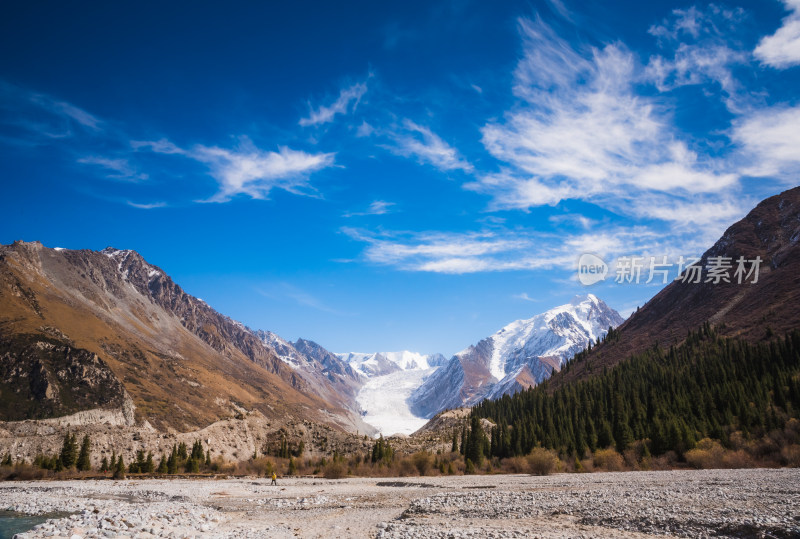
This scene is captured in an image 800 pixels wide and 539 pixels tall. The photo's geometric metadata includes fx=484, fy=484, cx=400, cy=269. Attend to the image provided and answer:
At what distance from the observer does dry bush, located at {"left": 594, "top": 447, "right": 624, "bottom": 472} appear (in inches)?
2697

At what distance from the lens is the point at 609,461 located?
69.9 metres

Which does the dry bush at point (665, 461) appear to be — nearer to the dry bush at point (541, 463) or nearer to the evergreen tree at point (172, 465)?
the dry bush at point (541, 463)

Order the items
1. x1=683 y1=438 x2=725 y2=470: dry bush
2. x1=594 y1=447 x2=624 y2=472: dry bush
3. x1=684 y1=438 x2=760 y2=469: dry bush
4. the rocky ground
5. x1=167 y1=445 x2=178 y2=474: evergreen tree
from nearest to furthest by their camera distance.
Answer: the rocky ground → x1=684 y1=438 x2=760 y2=469: dry bush → x1=683 y1=438 x2=725 y2=470: dry bush → x1=594 y1=447 x2=624 y2=472: dry bush → x1=167 y1=445 x2=178 y2=474: evergreen tree

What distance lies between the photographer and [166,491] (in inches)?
1943

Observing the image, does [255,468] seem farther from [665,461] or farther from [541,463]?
[665,461]

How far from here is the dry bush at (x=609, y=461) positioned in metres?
68.5

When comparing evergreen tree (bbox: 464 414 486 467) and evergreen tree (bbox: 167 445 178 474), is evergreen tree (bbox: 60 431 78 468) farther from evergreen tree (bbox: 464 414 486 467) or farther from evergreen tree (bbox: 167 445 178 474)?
evergreen tree (bbox: 464 414 486 467)

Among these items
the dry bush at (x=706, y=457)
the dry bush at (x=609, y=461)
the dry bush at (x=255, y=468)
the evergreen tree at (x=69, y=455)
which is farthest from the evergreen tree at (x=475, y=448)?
the evergreen tree at (x=69, y=455)

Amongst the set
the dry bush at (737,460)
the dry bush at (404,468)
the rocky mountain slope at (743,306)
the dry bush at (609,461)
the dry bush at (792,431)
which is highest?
the rocky mountain slope at (743,306)

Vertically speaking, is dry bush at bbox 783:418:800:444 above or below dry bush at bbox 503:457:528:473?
above

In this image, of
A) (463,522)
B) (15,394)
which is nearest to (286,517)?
(463,522)

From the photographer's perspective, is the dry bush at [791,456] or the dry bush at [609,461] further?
the dry bush at [609,461]

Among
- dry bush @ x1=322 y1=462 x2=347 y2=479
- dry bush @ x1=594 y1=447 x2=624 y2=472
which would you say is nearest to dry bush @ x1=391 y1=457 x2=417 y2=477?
dry bush @ x1=322 y1=462 x2=347 y2=479

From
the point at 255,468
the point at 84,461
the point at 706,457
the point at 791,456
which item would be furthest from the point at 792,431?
the point at 84,461
